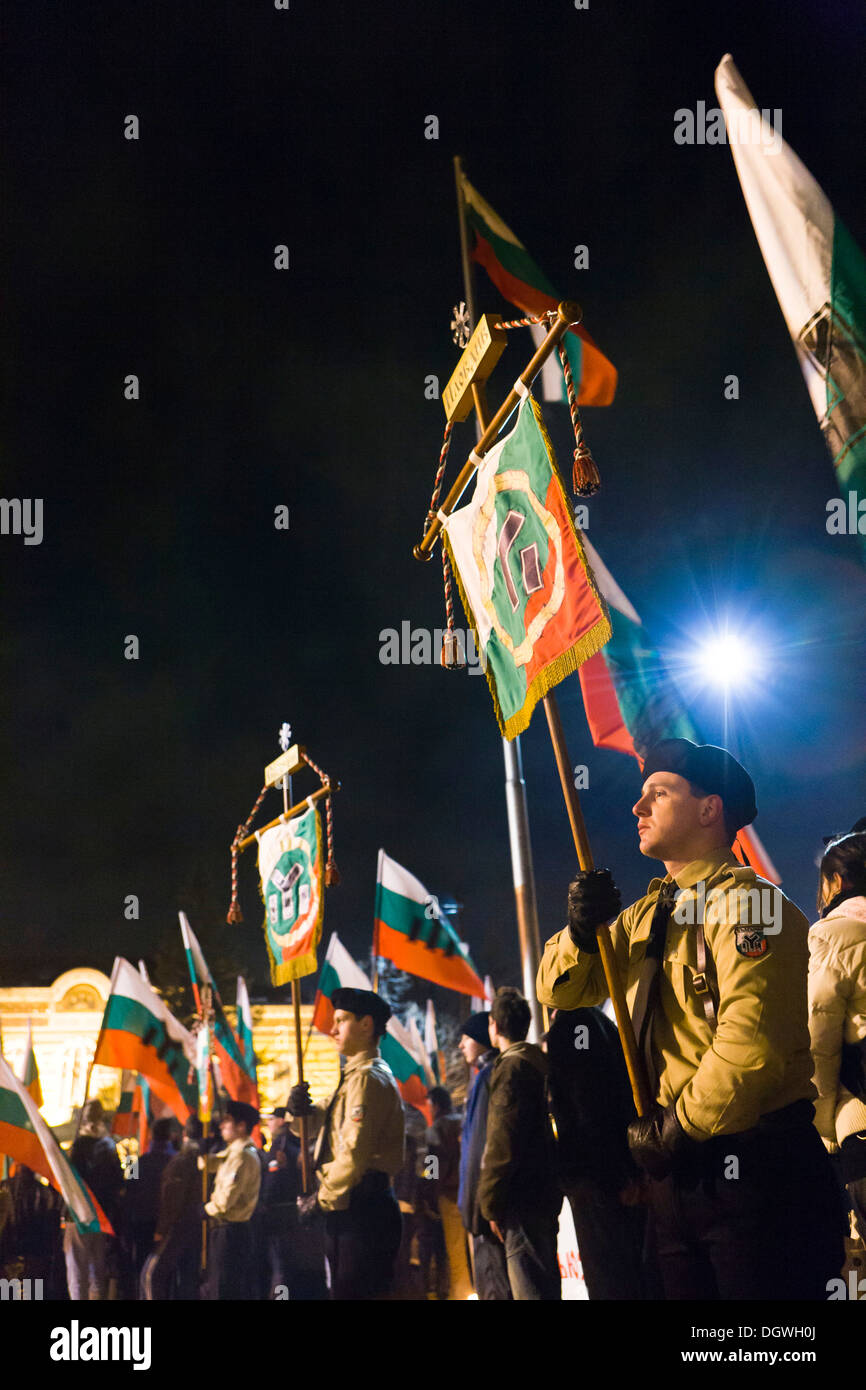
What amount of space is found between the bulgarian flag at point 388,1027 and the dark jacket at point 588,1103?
15.4 feet

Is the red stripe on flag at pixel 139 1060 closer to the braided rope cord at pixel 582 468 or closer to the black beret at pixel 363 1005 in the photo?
the black beret at pixel 363 1005

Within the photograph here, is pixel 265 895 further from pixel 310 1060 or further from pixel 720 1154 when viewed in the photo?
pixel 310 1060

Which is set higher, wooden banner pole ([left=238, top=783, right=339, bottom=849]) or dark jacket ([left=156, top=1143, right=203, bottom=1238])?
wooden banner pole ([left=238, top=783, right=339, bottom=849])

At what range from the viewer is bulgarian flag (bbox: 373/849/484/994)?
7637 mm

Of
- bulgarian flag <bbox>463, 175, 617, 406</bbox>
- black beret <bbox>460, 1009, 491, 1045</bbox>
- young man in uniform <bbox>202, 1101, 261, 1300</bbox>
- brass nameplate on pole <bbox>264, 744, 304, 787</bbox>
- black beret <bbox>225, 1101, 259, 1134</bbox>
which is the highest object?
bulgarian flag <bbox>463, 175, 617, 406</bbox>

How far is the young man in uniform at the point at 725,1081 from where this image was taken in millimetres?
2758

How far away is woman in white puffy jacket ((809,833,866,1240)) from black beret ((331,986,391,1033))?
8.65ft

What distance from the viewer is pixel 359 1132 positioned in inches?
206

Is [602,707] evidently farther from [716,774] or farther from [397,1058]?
[397,1058]

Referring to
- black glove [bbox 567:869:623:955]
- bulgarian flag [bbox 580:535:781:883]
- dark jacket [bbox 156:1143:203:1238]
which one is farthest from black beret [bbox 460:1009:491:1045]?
dark jacket [bbox 156:1143:203:1238]

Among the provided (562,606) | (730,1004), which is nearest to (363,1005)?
→ (562,606)

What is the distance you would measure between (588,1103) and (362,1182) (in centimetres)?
196

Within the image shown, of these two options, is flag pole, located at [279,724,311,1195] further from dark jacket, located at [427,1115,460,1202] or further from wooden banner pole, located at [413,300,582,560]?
wooden banner pole, located at [413,300,582,560]
